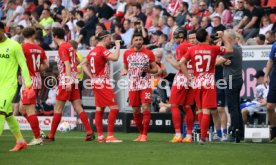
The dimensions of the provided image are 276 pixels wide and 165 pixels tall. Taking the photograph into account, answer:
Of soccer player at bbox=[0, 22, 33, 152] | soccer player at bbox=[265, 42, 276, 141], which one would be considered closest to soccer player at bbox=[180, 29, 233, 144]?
soccer player at bbox=[265, 42, 276, 141]

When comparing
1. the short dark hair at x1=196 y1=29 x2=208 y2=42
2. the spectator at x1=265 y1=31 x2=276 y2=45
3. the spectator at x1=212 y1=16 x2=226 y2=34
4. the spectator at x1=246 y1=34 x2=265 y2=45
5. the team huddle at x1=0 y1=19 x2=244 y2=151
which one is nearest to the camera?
the short dark hair at x1=196 y1=29 x2=208 y2=42

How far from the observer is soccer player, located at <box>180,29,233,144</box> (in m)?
17.9

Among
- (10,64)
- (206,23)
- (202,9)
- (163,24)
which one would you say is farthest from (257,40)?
(10,64)

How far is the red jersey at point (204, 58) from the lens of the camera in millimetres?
17906

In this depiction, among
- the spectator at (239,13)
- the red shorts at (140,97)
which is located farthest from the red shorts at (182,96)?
the spectator at (239,13)

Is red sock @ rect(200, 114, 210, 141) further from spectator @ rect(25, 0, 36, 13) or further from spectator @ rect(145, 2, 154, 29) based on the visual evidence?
spectator @ rect(25, 0, 36, 13)

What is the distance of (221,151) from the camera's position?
16.1 metres

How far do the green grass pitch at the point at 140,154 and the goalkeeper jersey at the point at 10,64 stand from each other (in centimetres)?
125

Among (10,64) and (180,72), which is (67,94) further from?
(10,64)

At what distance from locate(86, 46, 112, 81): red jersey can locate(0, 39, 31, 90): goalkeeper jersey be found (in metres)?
3.67

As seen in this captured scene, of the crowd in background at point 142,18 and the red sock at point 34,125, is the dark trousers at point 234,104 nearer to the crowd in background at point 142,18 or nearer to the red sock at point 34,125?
the red sock at point 34,125

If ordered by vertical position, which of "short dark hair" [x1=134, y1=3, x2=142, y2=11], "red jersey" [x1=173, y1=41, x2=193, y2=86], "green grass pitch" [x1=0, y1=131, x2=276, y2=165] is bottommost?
"green grass pitch" [x1=0, y1=131, x2=276, y2=165]

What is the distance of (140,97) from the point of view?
1972 centimetres

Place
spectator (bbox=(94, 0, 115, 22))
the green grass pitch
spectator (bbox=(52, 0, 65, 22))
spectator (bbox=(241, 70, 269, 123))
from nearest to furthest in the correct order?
1. the green grass pitch
2. spectator (bbox=(241, 70, 269, 123))
3. spectator (bbox=(94, 0, 115, 22))
4. spectator (bbox=(52, 0, 65, 22))
